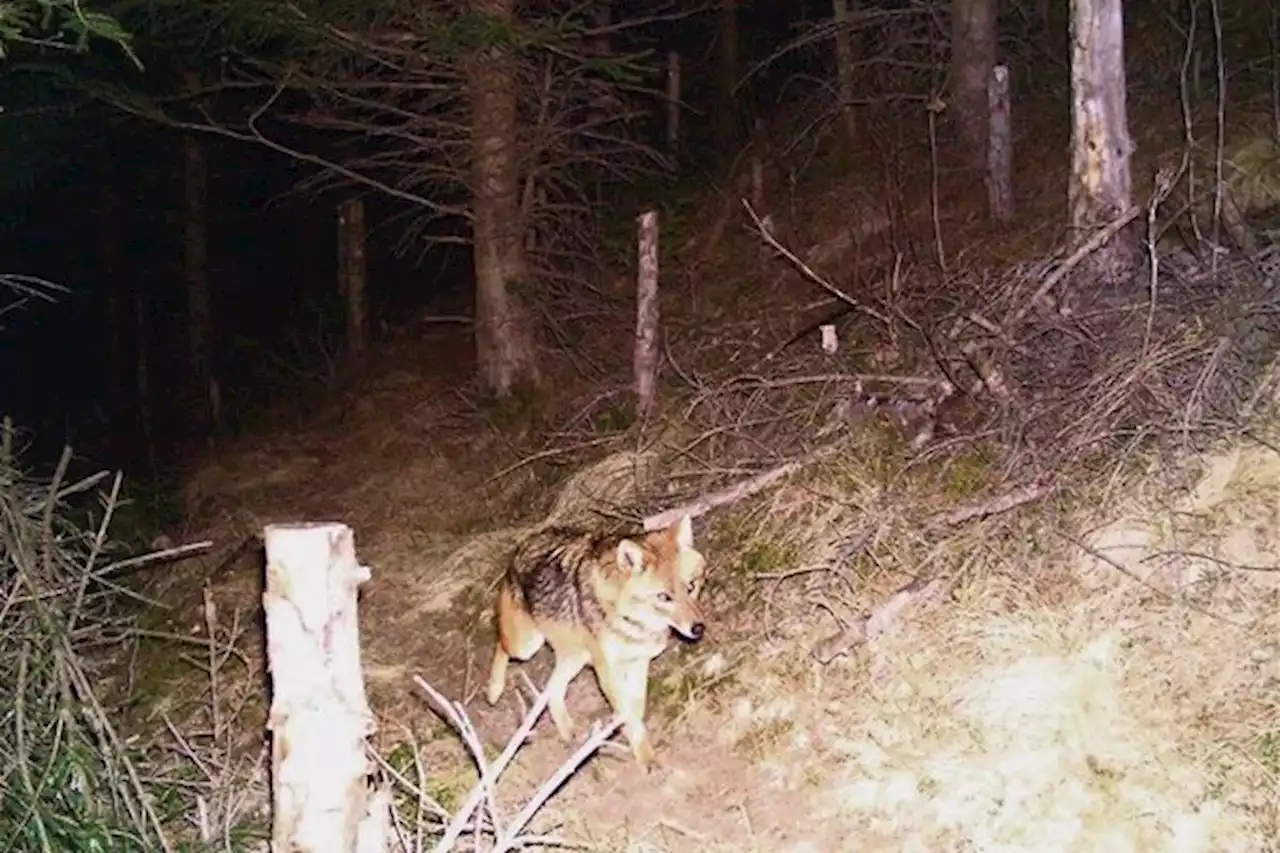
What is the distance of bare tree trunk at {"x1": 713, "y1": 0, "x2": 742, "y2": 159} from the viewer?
1656cm

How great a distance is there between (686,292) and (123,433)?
1165 centimetres

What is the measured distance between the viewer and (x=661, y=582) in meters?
6.26

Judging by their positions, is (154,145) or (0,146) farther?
(154,145)

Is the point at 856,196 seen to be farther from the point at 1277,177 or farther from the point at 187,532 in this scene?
the point at 187,532

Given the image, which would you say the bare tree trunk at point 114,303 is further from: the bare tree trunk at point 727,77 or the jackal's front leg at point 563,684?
the jackal's front leg at point 563,684

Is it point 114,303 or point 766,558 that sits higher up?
point 766,558

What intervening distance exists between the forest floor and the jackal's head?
0.68 meters

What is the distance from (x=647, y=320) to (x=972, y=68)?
405 cm

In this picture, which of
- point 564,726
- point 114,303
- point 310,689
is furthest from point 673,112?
point 310,689

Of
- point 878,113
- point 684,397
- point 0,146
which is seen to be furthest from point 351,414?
point 0,146

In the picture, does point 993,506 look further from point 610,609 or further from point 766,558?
point 610,609

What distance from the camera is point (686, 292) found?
12.6 metres

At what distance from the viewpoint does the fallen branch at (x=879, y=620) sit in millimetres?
6418

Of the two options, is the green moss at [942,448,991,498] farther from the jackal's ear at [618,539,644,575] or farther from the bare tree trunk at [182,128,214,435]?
the bare tree trunk at [182,128,214,435]
